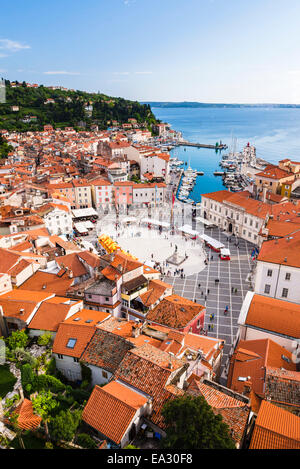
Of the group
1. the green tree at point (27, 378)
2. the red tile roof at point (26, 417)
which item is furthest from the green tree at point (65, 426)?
the green tree at point (27, 378)

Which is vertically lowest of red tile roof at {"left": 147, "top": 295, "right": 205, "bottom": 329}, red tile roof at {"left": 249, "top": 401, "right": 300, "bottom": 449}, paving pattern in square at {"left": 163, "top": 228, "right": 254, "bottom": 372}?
paving pattern in square at {"left": 163, "top": 228, "right": 254, "bottom": 372}

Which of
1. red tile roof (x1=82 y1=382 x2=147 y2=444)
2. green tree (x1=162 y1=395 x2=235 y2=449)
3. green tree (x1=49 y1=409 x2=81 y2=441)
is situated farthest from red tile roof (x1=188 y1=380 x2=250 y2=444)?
green tree (x1=49 y1=409 x2=81 y2=441)

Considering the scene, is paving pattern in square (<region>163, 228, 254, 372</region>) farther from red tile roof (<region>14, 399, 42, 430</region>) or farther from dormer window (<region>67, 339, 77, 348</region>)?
red tile roof (<region>14, 399, 42, 430</region>)

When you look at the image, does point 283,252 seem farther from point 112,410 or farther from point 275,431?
point 112,410

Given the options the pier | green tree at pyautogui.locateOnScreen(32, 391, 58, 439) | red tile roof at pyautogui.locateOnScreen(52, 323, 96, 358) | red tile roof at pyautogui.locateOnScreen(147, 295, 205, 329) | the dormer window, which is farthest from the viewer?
the pier

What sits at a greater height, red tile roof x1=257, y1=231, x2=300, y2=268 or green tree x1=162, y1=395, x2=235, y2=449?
green tree x1=162, y1=395, x2=235, y2=449

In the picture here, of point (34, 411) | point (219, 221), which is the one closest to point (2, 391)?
point (34, 411)
